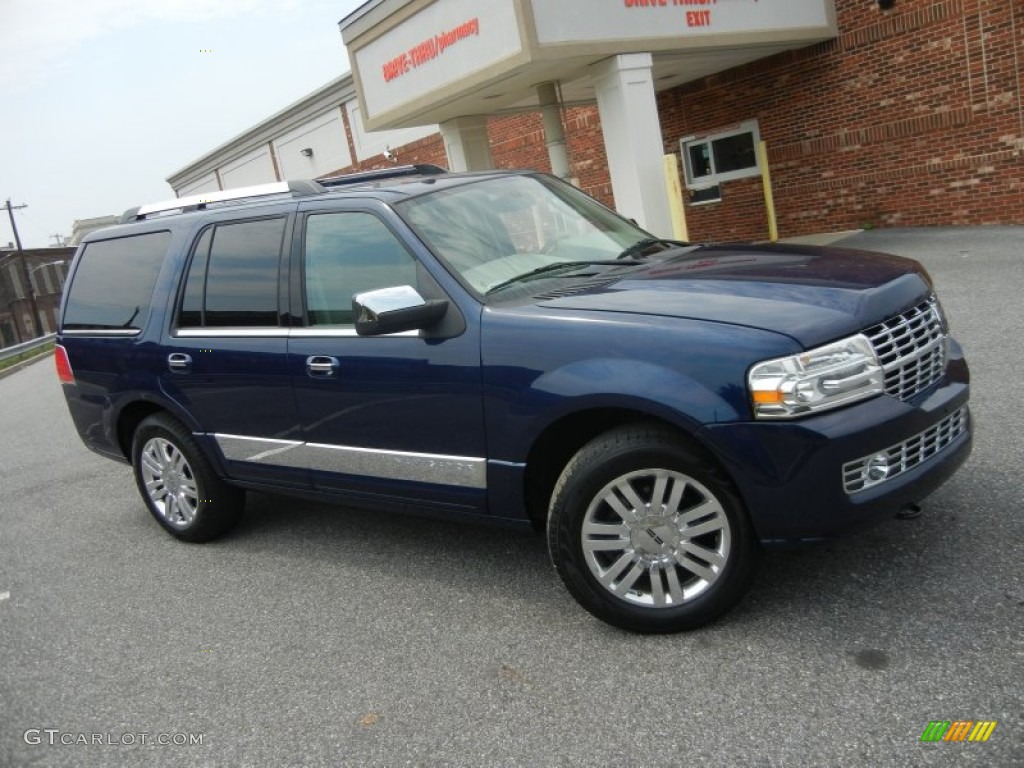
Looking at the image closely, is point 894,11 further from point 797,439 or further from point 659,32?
point 797,439

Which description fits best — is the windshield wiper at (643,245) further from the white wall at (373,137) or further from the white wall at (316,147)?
the white wall at (316,147)

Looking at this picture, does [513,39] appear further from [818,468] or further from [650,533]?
[818,468]

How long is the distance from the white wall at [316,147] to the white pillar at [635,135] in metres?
19.1

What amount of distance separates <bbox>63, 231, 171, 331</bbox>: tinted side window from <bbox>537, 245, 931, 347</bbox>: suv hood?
9.03ft

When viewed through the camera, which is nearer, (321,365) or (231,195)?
(321,365)

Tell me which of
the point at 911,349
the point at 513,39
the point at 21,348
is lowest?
the point at 21,348

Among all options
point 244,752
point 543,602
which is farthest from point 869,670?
point 244,752

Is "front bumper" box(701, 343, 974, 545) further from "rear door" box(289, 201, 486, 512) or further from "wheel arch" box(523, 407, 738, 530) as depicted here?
"rear door" box(289, 201, 486, 512)

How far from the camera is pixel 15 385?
67.3 feet

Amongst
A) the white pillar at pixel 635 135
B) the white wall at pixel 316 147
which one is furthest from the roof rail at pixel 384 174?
the white wall at pixel 316 147

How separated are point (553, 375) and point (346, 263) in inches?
53.5

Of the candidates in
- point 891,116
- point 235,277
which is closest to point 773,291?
point 235,277

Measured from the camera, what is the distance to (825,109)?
576 inches

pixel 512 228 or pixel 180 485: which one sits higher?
pixel 512 228
